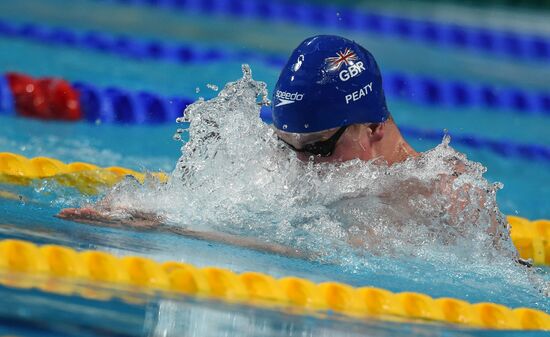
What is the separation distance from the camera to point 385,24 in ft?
28.9

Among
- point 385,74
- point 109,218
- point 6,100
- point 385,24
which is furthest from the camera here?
point 385,24

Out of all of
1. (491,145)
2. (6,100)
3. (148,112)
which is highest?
(491,145)

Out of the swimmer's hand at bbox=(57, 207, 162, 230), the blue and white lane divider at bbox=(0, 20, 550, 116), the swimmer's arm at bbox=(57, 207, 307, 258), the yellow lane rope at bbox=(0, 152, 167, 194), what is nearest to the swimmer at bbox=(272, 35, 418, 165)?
the swimmer's arm at bbox=(57, 207, 307, 258)

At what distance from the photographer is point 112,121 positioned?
543 cm

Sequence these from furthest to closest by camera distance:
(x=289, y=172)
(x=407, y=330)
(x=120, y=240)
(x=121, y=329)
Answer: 1. (x=289, y=172)
2. (x=120, y=240)
3. (x=407, y=330)
4. (x=121, y=329)

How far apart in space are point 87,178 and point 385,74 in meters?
3.51

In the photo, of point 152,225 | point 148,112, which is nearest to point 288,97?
point 152,225

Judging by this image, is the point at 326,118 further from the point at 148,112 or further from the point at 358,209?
the point at 148,112

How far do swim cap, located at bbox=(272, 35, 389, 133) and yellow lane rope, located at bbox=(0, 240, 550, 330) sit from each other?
531 millimetres

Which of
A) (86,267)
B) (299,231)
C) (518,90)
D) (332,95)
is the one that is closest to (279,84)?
(332,95)

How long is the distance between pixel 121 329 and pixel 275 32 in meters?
6.33

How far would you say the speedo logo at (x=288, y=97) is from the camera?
3.05 meters

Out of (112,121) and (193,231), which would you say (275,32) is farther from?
(193,231)

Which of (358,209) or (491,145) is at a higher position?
(491,145)
